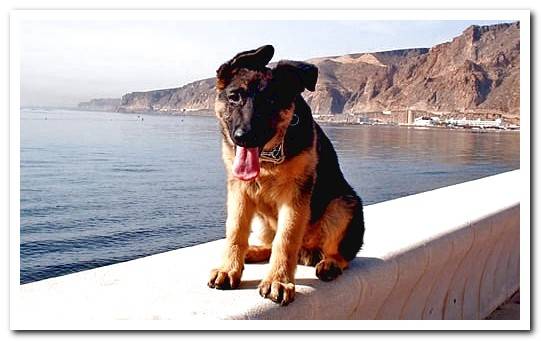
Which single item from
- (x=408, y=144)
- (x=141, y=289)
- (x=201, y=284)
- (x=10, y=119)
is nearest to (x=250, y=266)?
(x=201, y=284)

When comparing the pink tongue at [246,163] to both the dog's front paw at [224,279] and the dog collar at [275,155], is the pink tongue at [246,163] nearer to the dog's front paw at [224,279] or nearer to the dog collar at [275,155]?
the dog collar at [275,155]

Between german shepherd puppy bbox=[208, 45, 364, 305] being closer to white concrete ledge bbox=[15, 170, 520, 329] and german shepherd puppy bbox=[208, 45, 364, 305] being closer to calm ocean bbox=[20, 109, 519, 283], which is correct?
white concrete ledge bbox=[15, 170, 520, 329]

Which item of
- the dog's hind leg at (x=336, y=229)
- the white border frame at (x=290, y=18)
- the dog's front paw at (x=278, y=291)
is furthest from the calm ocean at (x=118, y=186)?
the dog's front paw at (x=278, y=291)

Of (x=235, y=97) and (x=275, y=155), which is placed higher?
(x=235, y=97)

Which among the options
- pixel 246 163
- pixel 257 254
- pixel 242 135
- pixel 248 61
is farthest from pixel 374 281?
pixel 248 61

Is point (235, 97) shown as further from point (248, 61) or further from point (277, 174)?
point (277, 174)

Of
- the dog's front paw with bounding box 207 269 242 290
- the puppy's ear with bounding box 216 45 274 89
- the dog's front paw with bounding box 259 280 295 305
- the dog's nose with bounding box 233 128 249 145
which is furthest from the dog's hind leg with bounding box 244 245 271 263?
the puppy's ear with bounding box 216 45 274 89
